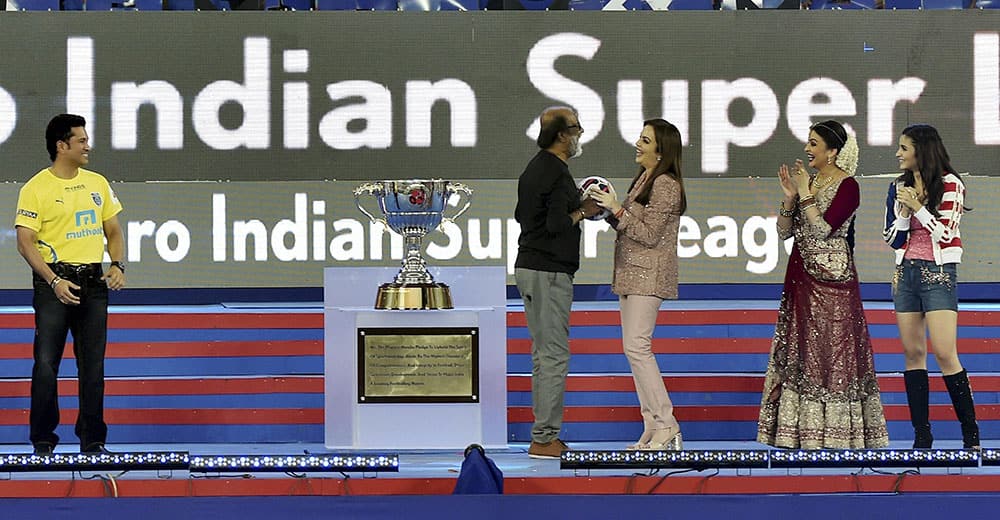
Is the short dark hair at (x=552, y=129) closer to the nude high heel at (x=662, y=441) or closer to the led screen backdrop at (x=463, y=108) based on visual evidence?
the nude high heel at (x=662, y=441)

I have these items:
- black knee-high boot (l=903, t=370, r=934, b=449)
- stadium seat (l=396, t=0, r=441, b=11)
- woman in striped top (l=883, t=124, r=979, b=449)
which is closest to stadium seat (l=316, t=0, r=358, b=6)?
stadium seat (l=396, t=0, r=441, b=11)

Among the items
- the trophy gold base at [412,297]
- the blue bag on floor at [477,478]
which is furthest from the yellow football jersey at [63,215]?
the blue bag on floor at [477,478]

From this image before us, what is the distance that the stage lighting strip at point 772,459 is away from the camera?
5297 mm

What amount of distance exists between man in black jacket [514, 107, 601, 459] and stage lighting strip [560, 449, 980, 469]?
1.46 metres

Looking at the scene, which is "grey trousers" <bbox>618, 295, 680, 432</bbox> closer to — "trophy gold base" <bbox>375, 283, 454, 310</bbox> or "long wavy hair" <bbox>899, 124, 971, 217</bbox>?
"trophy gold base" <bbox>375, 283, 454, 310</bbox>

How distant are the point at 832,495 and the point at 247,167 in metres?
5.84

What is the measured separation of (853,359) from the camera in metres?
6.69

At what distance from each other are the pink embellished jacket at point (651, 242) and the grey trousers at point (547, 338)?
0.28 meters

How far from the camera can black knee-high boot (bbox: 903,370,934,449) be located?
6.93m

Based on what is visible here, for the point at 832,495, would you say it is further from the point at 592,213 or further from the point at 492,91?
the point at 492,91

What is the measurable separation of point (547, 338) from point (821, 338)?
47.5 inches

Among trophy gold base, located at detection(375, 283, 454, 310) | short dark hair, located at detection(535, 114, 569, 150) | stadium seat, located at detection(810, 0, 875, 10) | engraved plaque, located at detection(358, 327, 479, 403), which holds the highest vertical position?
stadium seat, located at detection(810, 0, 875, 10)

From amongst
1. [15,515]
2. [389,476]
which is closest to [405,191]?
[389,476]

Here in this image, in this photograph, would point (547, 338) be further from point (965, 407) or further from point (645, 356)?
point (965, 407)
